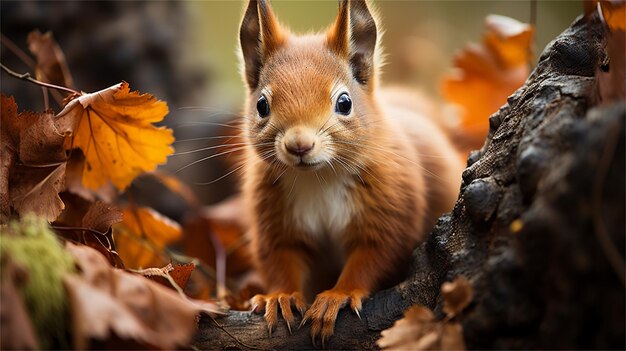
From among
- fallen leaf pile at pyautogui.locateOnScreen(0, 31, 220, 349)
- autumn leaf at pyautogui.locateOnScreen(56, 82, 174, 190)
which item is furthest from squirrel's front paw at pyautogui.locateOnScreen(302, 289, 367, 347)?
autumn leaf at pyautogui.locateOnScreen(56, 82, 174, 190)

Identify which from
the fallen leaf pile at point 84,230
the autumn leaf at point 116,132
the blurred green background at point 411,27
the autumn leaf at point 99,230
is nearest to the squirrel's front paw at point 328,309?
the fallen leaf pile at point 84,230

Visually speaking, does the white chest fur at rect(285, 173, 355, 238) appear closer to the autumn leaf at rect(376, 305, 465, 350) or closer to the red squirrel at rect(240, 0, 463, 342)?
the red squirrel at rect(240, 0, 463, 342)

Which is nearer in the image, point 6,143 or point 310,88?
point 6,143

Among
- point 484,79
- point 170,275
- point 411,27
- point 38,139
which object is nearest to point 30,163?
point 38,139

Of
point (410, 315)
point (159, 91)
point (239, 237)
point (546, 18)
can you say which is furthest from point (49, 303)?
point (546, 18)

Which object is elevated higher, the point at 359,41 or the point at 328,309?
the point at 359,41

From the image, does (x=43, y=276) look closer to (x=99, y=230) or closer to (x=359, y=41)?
(x=99, y=230)

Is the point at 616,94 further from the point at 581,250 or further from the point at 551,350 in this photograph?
the point at 551,350

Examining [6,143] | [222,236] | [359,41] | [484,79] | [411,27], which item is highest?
[411,27]
